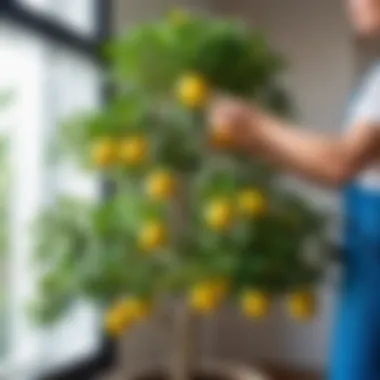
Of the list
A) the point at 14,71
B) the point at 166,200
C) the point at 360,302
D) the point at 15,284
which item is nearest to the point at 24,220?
the point at 15,284

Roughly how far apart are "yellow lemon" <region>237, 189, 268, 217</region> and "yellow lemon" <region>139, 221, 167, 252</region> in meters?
0.15

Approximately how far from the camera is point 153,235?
5.50 ft

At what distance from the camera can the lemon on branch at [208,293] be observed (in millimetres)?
1697

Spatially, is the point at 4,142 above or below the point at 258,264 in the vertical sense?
above

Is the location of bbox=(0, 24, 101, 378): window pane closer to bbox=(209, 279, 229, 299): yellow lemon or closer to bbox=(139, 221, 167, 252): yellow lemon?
bbox=(139, 221, 167, 252): yellow lemon

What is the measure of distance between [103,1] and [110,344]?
0.90 m

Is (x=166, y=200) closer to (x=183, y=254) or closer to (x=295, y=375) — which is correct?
(x=183, y=254)

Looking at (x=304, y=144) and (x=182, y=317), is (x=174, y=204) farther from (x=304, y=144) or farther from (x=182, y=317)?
(x=304, y=144)

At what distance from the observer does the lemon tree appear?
1.72 meters

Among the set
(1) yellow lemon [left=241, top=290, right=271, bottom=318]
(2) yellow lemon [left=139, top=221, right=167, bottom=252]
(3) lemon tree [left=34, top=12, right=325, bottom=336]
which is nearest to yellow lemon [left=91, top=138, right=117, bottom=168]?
(3) lemon tree [left=34, top=12, right=325, bottom=336]

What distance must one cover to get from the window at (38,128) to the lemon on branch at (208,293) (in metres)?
0.39

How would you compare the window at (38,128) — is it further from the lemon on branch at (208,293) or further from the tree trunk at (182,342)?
the lemon on branch at (208,293)

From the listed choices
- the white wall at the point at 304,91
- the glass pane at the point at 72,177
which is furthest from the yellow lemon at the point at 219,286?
the white wall at the point at 304,91

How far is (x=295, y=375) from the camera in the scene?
2.89m
